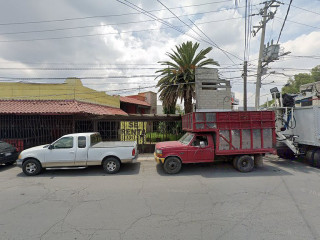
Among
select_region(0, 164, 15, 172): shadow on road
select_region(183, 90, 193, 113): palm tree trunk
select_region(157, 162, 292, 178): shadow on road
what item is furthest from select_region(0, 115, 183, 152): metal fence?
select_region(157, 162, 292, 178): shadow on road

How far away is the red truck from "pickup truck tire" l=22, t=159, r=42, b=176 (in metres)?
4.80

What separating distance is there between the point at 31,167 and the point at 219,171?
7617 millimetres

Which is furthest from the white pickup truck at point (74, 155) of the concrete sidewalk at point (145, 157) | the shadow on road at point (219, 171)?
the concrete sidewalk at point (145, 157)

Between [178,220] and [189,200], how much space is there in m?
0.99

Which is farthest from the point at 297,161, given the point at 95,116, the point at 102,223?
the point at 95,116

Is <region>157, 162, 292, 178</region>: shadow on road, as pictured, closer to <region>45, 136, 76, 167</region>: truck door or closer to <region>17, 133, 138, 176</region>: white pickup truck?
<region>17, 133, 138, 176</region>: white pickup truck

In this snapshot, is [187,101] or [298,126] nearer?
[298,126]

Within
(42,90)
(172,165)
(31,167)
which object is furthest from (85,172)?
(42,90)

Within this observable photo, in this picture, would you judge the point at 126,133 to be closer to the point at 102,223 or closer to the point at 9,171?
the point at 9,171

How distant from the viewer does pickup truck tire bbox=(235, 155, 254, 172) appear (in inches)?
263

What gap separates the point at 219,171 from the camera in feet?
22.4

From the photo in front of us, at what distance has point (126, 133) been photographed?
11445 mm

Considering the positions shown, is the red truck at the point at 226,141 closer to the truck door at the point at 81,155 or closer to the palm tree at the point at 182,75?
the truck door at the point at 81,155

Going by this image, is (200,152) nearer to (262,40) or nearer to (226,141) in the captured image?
(226,141)
